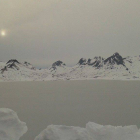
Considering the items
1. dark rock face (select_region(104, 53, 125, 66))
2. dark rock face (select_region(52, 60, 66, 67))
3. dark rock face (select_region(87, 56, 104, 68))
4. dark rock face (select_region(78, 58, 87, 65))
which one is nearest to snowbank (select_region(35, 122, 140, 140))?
dark rock face (select_region(104, 53, 125, 66))

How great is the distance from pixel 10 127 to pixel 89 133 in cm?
195

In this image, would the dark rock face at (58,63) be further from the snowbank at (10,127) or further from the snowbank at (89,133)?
the snowbank at (89,133)

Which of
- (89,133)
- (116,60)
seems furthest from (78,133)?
(116,60)

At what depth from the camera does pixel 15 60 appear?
211ft

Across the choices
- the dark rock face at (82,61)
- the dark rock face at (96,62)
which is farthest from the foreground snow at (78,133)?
the dark rock face at (82,61)

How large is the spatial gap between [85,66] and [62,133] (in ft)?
281

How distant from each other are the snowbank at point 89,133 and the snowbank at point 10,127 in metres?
0.73

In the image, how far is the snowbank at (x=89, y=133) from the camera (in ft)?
9.98

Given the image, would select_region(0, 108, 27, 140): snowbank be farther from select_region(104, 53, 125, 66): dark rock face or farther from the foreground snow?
select_region(104, 53, 125, 66): dark rock face

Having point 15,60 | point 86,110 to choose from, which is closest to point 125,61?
point 15,60

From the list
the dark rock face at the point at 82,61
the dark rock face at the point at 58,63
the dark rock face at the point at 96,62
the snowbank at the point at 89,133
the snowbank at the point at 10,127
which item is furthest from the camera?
the dark rock face at the point at 58,63

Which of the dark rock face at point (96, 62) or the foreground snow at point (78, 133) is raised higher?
the dark rock face at point (96, 62)

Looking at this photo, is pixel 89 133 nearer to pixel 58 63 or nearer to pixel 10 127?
pixel 10 127

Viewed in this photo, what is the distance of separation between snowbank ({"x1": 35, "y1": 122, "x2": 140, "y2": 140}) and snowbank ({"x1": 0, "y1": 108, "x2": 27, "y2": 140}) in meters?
0.73
